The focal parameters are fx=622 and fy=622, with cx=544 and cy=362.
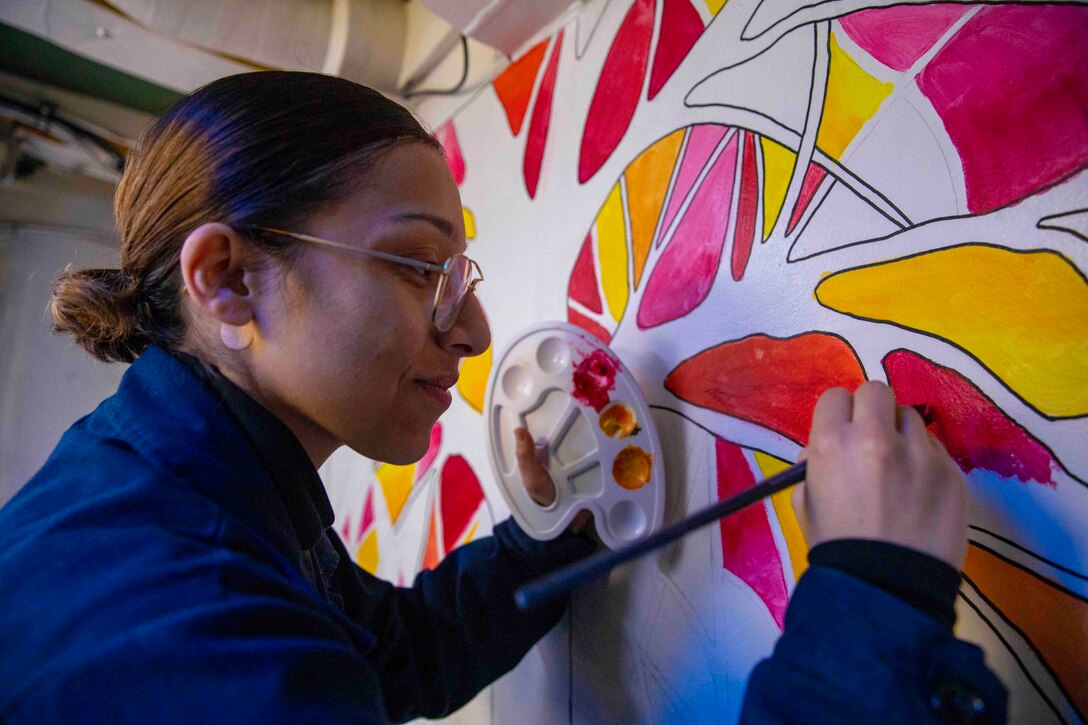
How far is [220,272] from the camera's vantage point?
1.73 feet

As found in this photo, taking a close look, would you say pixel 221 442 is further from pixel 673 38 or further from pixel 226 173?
pixel 673 38

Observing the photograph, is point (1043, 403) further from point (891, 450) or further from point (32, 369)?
point (32, 369)

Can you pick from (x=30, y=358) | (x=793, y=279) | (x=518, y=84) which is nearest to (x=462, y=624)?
(x=793, y=279)

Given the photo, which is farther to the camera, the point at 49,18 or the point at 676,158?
the point at 49,18

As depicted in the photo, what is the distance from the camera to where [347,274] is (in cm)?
53

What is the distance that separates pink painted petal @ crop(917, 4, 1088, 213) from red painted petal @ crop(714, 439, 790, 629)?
0.93 ft

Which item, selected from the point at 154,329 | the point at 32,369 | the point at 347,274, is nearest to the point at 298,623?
the point at 347,274

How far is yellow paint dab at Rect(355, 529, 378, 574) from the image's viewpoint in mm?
1194

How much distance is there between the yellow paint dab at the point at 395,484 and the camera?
1.12 m

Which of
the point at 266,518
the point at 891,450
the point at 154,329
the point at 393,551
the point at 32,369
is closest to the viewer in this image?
the point at 891,450

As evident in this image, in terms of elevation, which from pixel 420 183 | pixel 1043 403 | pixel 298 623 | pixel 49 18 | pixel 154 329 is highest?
pixel 49 18

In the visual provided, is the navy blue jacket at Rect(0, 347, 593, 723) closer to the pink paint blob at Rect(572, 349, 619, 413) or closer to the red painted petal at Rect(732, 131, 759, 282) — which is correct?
the pink paint blob at Rect(572, 349, 619, 413)

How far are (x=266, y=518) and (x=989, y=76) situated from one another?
62 cm

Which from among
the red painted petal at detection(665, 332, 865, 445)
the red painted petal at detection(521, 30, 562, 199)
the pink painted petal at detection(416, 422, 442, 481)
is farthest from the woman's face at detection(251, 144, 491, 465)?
the pink painted petal at detection(416, 422, 442, 481)
